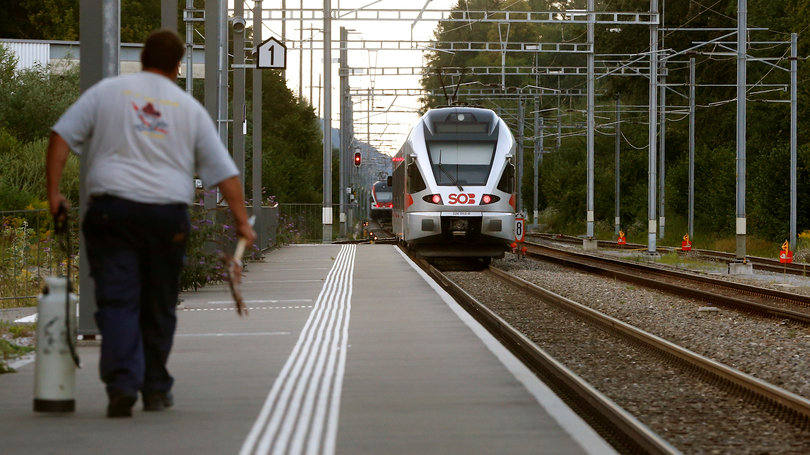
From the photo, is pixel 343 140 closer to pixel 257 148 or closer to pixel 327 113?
pixel 327 113

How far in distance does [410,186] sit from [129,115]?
20.7 metres

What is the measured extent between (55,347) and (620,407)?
4225mm

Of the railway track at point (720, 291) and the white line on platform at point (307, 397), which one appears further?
the railway track at point (720, 291)

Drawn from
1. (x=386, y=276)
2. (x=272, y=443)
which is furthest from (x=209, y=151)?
(x=386, y=276)

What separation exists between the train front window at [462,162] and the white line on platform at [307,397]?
13599 millimetres

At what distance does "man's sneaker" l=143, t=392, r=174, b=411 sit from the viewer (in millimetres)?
6941

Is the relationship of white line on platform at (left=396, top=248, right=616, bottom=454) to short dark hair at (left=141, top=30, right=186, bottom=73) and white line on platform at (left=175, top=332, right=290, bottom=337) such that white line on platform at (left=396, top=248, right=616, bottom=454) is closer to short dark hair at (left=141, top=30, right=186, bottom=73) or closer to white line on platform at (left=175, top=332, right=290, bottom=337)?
white line on platform at (left=175, top=332, right=290, bottom=337)

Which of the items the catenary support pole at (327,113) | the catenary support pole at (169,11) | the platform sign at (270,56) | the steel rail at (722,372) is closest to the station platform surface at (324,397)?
the steel rail at (722,372)

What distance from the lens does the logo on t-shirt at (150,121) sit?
21.5ft

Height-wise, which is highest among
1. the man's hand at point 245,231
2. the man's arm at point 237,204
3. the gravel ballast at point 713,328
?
the man's arm at point 237,204

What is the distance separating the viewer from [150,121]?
6.57m

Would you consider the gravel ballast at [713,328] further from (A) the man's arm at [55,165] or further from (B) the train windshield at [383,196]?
(B) the train windshield at [383,196]

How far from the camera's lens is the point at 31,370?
8828 millimetres

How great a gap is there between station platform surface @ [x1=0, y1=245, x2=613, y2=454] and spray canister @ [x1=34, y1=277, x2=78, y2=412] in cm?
13
